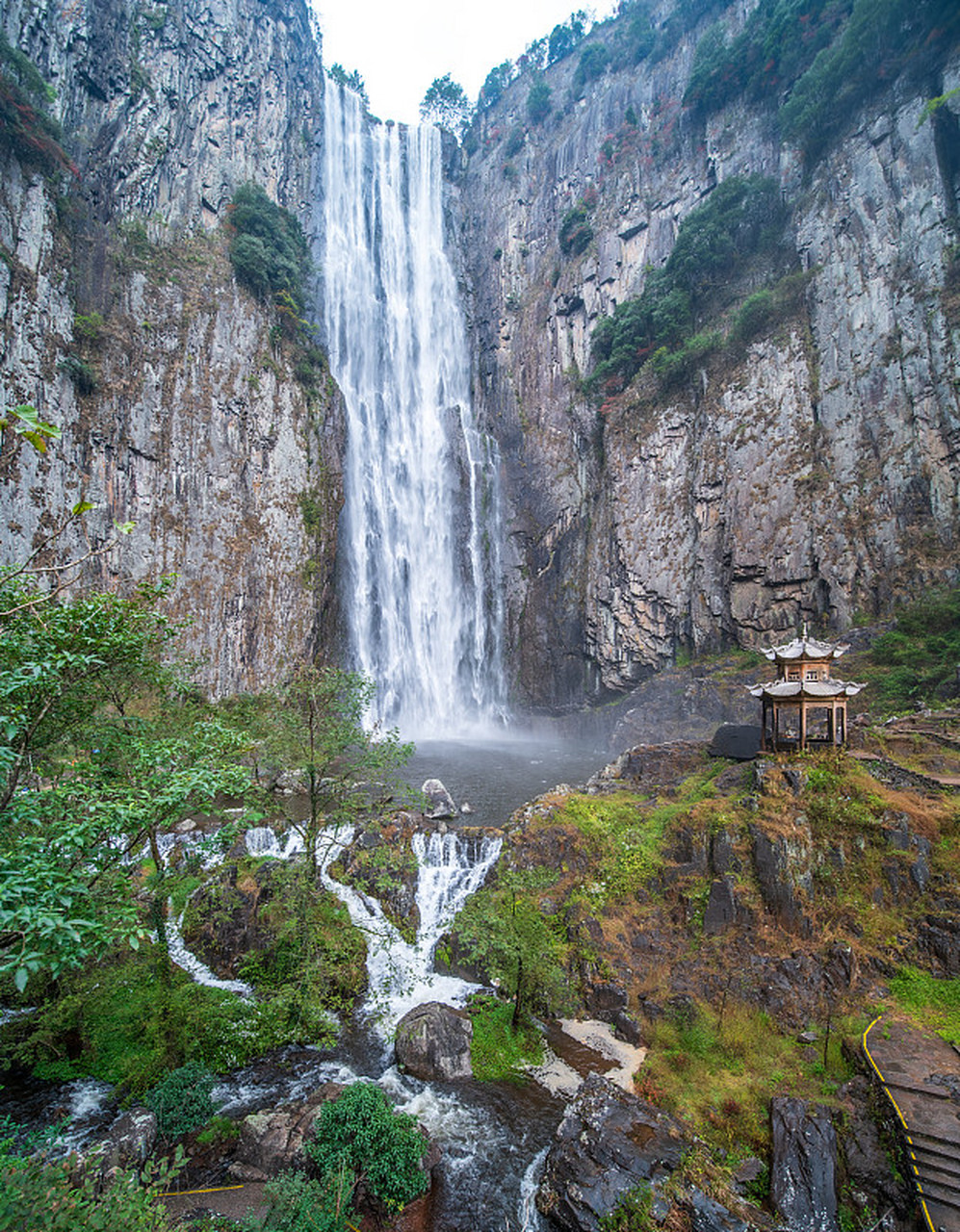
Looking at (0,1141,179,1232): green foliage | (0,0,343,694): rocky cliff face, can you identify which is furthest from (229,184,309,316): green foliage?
(0,1141,179,1232): green foliage

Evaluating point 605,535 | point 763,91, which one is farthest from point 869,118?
point 605,535

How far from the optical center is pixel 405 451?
39125 mm

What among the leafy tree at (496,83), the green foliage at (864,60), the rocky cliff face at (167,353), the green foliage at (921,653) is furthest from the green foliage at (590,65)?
the green foliage at (921,653)

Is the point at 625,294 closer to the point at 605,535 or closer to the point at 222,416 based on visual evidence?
the point at 605,535

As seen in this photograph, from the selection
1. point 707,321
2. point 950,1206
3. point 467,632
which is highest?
point 707,321

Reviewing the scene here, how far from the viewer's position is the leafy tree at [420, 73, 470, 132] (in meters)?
56.1

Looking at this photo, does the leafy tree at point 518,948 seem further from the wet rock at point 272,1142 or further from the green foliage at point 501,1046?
the wet rock at point 272,1142

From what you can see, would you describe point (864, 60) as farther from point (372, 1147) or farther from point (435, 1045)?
point (372, 1147)

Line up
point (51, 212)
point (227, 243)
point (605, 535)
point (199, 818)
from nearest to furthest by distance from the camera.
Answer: point (199, 818), point (51, 212), point (227, 243), point (605, 535)

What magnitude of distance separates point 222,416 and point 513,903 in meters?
28.6

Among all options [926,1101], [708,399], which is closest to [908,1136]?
[926,1101]

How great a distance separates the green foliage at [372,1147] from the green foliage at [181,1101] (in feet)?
5.60

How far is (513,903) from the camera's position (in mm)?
11375

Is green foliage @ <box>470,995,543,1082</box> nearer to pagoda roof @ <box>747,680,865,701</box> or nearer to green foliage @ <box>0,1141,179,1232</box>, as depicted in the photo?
green foliage @ <box>0,1141,179,1232</box>
